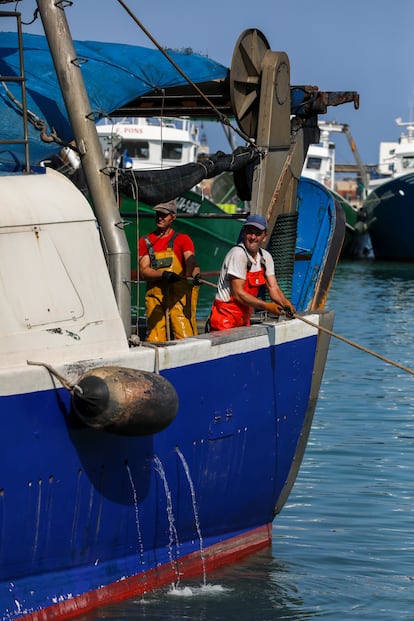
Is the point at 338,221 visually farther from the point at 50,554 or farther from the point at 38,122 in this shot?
the point at 50,554

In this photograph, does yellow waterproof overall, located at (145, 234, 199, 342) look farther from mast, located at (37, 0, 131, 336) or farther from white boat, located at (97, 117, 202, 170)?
white boat, located at (97, 117, 202, 170)

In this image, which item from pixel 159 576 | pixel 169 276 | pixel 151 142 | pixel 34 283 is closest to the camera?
pixel 34 283

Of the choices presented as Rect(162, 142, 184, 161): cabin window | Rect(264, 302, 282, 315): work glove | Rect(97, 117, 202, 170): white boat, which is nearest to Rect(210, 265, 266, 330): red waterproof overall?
Rect(264, 302, 282, 315): work glove

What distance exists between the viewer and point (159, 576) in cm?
800

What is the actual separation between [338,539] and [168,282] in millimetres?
2404

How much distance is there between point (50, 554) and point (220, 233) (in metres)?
29.2

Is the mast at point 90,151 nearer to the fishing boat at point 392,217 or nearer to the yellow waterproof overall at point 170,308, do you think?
the yellow waterproof overall at point 170,308

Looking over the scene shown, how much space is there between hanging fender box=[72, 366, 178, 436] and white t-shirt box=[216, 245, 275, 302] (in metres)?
1.71

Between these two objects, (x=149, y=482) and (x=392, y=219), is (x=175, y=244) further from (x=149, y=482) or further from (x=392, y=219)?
(x=392, y=219)

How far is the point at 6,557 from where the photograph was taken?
667 centimetres

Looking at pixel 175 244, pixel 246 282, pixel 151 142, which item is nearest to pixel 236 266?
pixel 246 282

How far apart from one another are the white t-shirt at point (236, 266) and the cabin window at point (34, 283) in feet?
5.79

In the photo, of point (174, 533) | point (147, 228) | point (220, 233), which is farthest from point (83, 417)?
point (220, 233)

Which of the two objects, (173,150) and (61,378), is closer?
(61,378)
